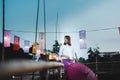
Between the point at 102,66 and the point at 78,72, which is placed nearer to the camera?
the point at 78,72

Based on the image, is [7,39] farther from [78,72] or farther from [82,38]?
[78,72]

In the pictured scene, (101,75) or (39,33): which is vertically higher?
(39,33)

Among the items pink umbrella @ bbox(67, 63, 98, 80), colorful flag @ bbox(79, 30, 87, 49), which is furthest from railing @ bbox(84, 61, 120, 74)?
pink umbrella @ bbox(67, 63, 98, 80)

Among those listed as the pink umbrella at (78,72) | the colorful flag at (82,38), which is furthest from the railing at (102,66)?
the pink umbrella at (78,72)

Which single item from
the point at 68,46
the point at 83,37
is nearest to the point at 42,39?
the point at 83,37

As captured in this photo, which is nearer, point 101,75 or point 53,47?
point 101,75

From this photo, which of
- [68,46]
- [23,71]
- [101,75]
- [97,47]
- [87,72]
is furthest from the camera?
[97,47]

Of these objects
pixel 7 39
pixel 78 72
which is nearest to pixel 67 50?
pixel 78 72

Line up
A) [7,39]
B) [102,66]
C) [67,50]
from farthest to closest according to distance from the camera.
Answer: [102,66], [7,39], [67,50]

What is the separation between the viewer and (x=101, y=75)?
19797 millimetres

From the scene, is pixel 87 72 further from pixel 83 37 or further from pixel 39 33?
pixel 39 33

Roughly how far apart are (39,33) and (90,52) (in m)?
52.5

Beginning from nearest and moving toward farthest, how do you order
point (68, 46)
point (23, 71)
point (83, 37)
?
1. point (23, 71)
2. point (68, 46)
3. point (83, 37)

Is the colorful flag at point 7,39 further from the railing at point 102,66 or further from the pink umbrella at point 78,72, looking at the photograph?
the pink umbrella at point 78,72
